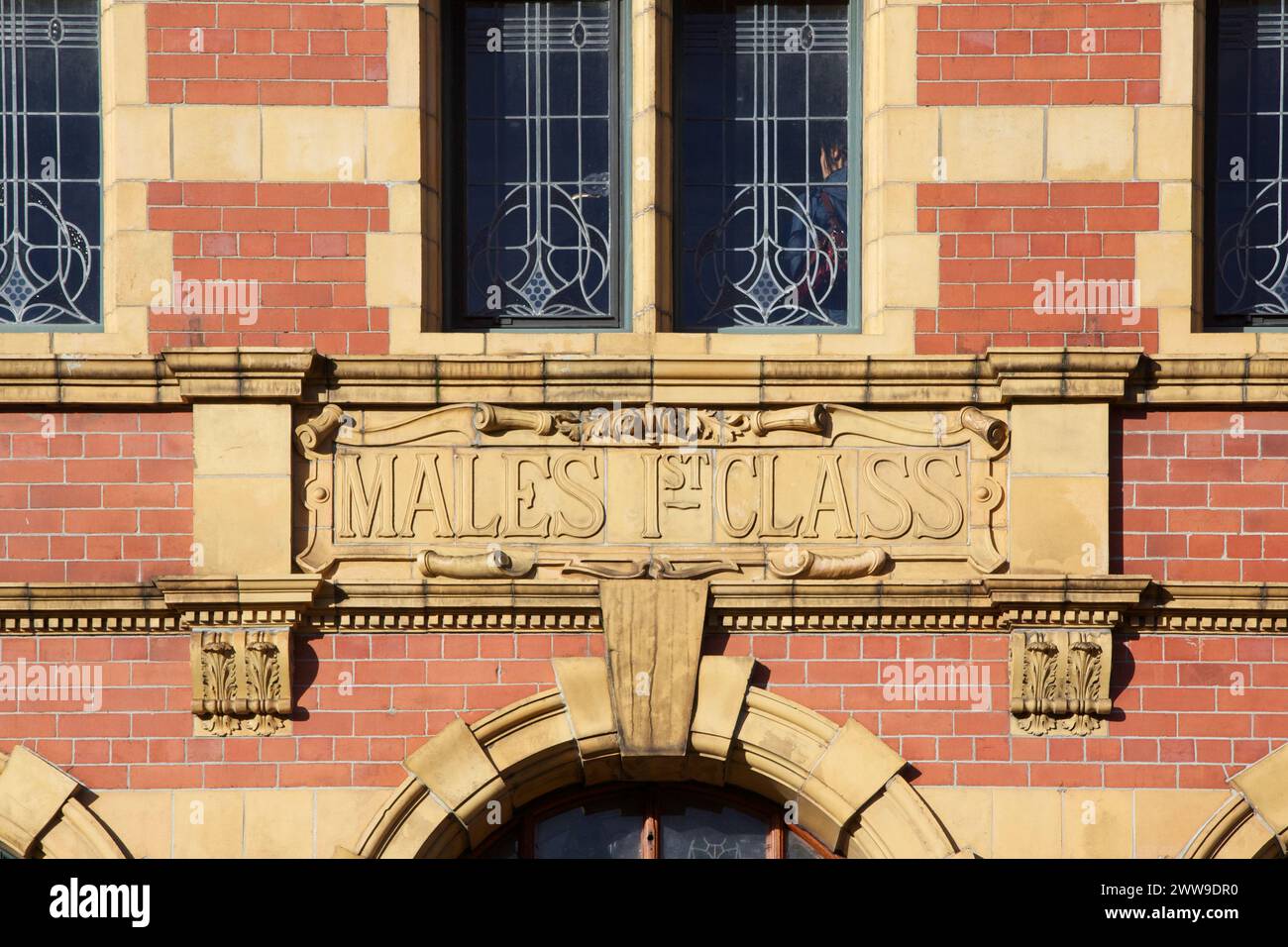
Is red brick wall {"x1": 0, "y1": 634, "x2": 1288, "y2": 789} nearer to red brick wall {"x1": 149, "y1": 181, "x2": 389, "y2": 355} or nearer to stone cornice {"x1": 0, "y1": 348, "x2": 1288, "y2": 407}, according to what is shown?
stone cornice {"x1": 0, "y1": 348, "x2": 1288, "y2": 407}

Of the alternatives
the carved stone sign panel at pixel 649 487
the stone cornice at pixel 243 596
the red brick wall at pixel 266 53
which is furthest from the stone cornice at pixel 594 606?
the red brick wall at pixel 266 53

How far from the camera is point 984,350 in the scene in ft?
35.6

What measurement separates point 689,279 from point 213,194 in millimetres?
2741

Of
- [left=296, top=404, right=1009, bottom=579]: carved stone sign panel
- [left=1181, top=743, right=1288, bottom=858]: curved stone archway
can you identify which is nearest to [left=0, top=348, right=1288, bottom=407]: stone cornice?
[left=296, top=404, right=1009, bottom=579]: carved stone sign panel

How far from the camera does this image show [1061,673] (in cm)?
1066

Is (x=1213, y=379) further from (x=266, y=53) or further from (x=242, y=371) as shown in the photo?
(x=266, y=53)

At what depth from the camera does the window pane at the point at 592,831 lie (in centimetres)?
1107

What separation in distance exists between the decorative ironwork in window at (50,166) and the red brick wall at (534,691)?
6.42 ft

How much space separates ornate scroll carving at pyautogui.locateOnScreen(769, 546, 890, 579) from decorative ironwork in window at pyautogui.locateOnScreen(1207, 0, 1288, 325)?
2.53 metres

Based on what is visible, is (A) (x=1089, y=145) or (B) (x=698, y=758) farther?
(A) (x=1089, y=145)

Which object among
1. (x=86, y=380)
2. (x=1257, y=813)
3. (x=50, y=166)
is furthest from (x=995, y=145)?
(x=50, y=166)

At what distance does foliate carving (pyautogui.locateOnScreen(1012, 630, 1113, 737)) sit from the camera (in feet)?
34.9

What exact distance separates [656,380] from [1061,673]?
108 inches

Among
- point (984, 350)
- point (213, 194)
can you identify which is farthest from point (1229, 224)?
point (213, 194)
